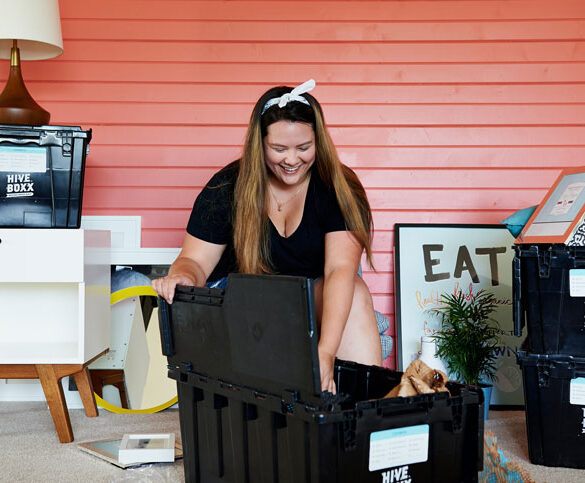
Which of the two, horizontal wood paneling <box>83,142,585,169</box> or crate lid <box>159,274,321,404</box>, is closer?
crate lid <box>159,274,321,404</box>

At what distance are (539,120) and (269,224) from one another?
158 cm

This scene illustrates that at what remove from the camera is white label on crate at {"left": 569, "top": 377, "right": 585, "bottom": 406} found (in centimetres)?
236

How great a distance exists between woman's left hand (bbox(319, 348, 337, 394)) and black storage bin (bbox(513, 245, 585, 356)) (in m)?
0.82

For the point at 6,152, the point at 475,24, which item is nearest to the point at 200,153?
the point at 6,152

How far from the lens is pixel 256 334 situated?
1664mm

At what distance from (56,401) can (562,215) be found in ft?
6.19

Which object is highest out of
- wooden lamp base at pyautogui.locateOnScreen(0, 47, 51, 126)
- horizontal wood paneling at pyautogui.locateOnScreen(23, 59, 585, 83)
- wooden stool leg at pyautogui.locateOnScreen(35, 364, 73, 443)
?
horizontal wood paneling at pyautogui.locateOnScreen(23, 59, 585, 83)

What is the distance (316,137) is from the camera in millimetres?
2363

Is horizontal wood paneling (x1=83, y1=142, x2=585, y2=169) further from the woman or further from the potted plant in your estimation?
the woman

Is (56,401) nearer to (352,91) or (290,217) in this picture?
(290,217)

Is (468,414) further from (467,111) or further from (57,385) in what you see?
(467,111)

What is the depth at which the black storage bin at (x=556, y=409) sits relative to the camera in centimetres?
236

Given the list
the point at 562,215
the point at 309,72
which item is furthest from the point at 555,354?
the point at 309,72

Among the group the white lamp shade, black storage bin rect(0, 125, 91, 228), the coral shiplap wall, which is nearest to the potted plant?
the coral shiplap wall
